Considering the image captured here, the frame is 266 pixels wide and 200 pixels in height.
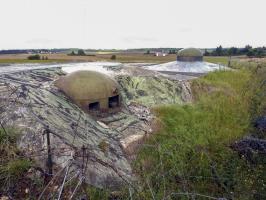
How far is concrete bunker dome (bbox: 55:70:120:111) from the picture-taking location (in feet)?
30.9

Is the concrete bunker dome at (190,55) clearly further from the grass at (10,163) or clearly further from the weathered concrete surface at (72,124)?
the grass at (10,163)

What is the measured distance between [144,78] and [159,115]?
11.5ft

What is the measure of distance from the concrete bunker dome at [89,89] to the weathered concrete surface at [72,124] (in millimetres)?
274

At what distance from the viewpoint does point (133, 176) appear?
640cm

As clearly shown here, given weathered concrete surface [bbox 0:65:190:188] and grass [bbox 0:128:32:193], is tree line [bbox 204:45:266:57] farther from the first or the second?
grass [bbox 0:128:32:193]

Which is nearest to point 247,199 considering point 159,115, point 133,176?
point 133,176

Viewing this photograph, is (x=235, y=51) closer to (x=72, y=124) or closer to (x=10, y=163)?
(x=72, y=124)

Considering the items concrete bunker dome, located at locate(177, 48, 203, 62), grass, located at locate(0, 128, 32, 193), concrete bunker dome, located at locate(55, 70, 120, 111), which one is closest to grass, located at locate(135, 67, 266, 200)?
concrete bunker dome, located at locate(55, 70, 120, 111)

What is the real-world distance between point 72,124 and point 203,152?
10.8 feet

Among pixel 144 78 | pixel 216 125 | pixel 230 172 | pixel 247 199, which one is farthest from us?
pixel 144 78

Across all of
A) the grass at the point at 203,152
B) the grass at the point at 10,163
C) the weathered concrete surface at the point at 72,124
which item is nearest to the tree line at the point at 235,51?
the grass at the point at 203,152

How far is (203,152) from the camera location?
678 cm

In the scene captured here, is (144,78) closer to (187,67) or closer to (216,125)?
(216,125)

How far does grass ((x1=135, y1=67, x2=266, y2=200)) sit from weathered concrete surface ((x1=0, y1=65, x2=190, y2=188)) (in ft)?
2.03
